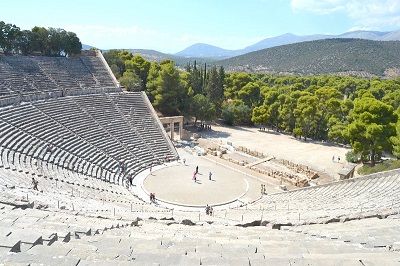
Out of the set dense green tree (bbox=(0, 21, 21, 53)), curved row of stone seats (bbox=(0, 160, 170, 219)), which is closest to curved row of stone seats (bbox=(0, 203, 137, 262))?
curved row of stone seats (bbox=(0, 160, 170, 219))

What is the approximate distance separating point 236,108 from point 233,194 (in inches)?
1041

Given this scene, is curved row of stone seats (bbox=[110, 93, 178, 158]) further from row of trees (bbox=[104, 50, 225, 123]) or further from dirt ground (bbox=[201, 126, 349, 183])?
dirt ground (bbox=[201, 126, 349, 183])

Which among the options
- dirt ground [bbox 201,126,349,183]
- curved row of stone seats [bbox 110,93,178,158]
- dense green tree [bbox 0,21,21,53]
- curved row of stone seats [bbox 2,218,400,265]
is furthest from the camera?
dense green tree [bbox 0,21,21,53]

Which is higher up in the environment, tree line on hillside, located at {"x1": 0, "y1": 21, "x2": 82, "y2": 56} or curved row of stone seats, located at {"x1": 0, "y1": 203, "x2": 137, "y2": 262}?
tree line on hillside, located at {"x1": 0, "y1": 21, "x2": 82, "y2": 56}

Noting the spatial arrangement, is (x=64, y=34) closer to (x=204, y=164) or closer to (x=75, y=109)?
(x=75, y=109)

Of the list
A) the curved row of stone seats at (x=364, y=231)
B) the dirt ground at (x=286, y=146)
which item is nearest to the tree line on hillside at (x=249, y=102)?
the dirt ground at (x=286, y=146)

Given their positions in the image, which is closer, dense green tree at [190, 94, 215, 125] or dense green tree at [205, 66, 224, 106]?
dense green tree at [190, 94, 215, 125]

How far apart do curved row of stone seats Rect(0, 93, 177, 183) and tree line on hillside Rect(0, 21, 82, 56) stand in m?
13.6

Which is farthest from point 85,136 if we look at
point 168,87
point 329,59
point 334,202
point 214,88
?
point 329,59

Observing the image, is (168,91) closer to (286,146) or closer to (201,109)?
(201,109)

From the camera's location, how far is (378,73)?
13062 cm

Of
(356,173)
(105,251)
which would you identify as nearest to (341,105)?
(356,173)

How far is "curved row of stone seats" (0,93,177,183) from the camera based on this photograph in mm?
23812

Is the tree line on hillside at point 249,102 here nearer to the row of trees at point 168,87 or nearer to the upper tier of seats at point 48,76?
the row of trees at point 168,87
